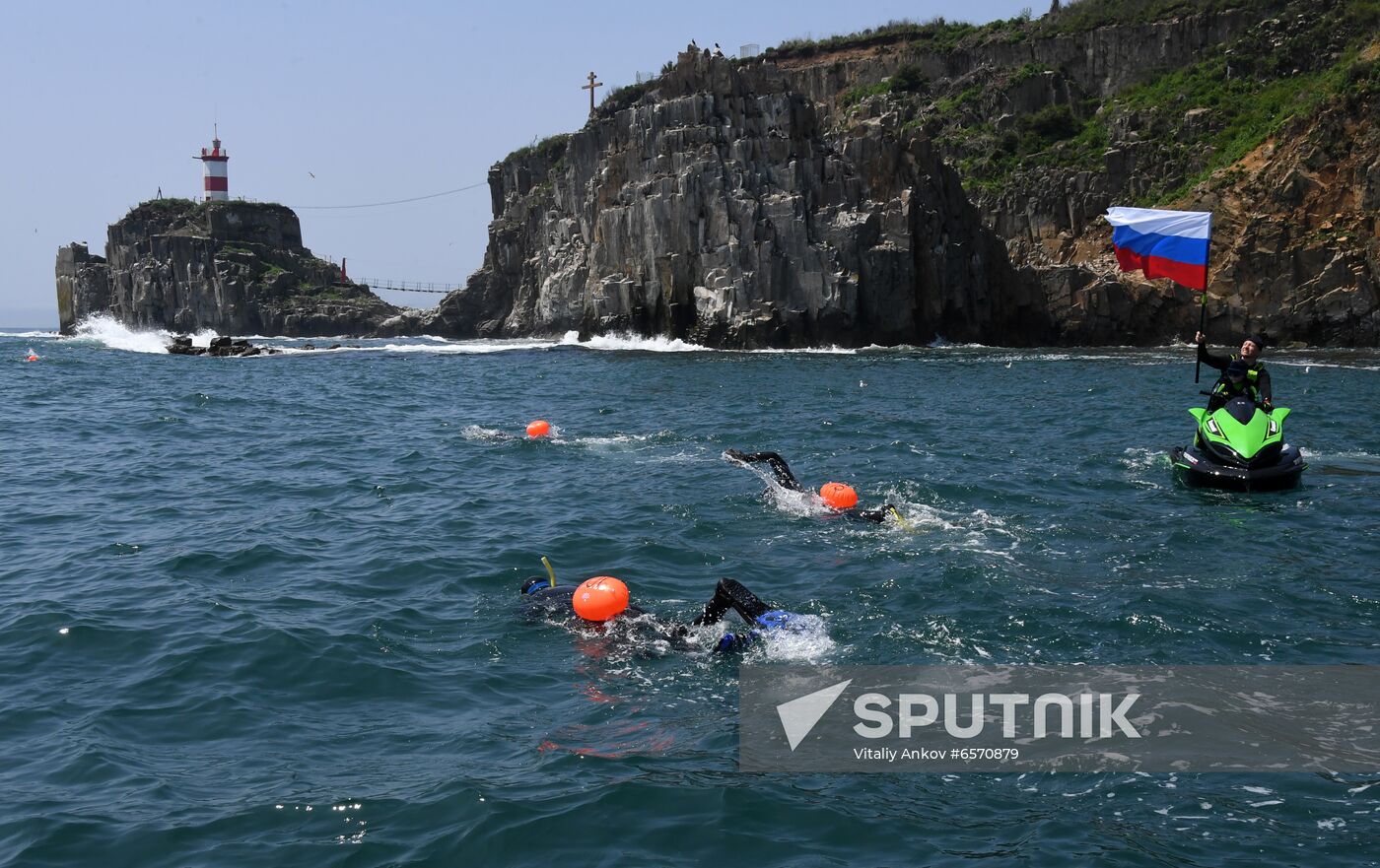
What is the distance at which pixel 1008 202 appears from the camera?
67625 mm

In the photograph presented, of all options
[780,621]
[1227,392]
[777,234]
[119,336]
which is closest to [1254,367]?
[1227,392]

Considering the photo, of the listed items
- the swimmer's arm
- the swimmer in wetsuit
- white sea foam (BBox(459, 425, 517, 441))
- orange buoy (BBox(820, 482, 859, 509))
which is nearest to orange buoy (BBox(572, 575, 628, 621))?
the swimmer in wetsuit

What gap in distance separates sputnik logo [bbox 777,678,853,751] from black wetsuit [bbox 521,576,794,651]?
1289 millimetres

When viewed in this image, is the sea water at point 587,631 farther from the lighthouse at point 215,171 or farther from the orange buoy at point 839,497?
the lighthouse at point 215,171

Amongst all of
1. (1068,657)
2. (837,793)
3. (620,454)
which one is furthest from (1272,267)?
(837,793)

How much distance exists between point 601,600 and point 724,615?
50.7 inches

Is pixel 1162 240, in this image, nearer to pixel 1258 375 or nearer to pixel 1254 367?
pixel 1254 367

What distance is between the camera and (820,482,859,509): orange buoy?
54.2ft

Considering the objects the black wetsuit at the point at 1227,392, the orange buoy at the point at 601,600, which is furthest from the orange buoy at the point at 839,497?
the black wetsuit at the point at 1227,392

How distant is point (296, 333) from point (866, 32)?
58.0 metres

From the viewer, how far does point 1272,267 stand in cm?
5266

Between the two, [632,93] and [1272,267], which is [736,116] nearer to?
[1272,267]

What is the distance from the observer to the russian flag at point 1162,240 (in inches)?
719

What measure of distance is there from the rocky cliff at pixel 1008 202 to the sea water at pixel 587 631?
29662 mm
